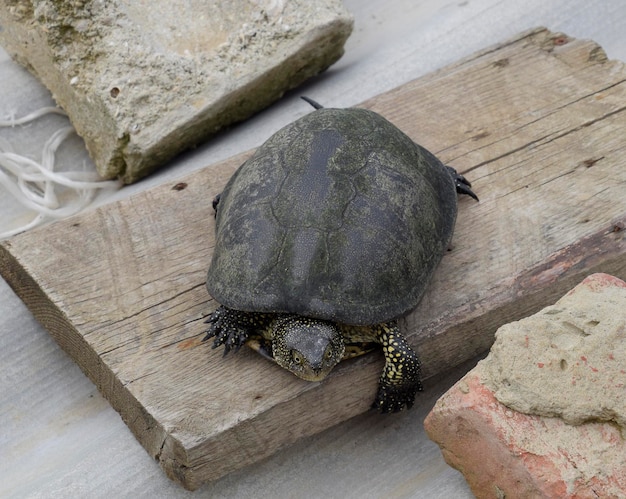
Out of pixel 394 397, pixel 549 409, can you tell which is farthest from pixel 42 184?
pixel 549 409

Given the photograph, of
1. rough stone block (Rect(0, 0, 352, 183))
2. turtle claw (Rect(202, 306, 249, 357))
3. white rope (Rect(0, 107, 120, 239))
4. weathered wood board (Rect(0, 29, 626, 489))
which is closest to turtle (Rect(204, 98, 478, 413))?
turtle claw (Rect(202, 306, 249, 357))

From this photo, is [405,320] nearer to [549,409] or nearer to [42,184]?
[549,409]

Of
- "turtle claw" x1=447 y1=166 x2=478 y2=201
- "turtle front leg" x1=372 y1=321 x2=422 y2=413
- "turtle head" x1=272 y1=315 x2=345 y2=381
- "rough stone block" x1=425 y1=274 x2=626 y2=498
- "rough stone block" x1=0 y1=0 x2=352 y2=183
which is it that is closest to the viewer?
"rough stone block" x1=425 y1=274 x2=626 y2=498

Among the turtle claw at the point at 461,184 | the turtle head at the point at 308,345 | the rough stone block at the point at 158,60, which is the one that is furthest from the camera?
the rough stone block at the point at 158,60

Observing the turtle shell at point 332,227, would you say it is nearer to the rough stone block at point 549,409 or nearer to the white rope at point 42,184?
the rough stone block at point 549,409

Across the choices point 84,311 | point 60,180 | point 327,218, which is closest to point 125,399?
point 84,311

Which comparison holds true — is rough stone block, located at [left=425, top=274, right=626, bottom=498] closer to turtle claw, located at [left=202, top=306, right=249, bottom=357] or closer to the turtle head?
the turtle head

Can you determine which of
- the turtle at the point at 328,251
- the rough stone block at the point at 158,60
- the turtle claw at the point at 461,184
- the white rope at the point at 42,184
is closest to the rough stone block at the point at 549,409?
the turtle at the point at 328,251
